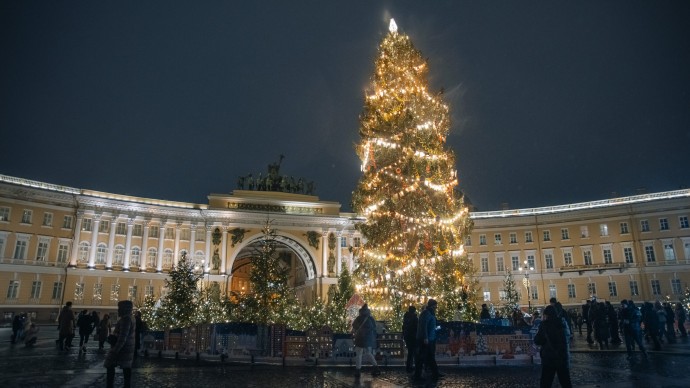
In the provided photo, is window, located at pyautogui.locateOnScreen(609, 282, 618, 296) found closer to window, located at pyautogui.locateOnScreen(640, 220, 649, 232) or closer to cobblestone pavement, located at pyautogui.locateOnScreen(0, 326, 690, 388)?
window, located at pyautogui.locateOnScreen(640, 220, 649, 232)

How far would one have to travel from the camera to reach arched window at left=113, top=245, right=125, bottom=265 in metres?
46.3

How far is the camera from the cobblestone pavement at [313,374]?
9.41 meters

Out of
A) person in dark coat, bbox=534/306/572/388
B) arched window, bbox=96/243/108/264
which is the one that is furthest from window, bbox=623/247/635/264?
arched window, bbox=96/243/108/264

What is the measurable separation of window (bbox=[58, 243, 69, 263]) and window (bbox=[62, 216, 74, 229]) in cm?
172

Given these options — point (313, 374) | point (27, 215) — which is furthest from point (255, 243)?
point (313, 374)

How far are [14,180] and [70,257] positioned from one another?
28.1 feet

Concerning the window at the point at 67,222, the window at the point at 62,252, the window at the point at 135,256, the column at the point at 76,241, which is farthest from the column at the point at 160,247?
the window at the point at 62,252

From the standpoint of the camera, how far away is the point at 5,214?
4059 cm

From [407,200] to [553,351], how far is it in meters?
10.9

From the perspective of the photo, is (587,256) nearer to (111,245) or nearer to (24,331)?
(24,331)

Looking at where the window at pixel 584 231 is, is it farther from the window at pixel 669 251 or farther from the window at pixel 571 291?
the window at pixel 669 251

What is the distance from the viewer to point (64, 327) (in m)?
17.1

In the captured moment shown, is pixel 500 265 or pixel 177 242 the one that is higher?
pixel 177 242

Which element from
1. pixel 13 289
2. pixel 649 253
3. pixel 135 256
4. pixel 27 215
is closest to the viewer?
pixel 13 289
